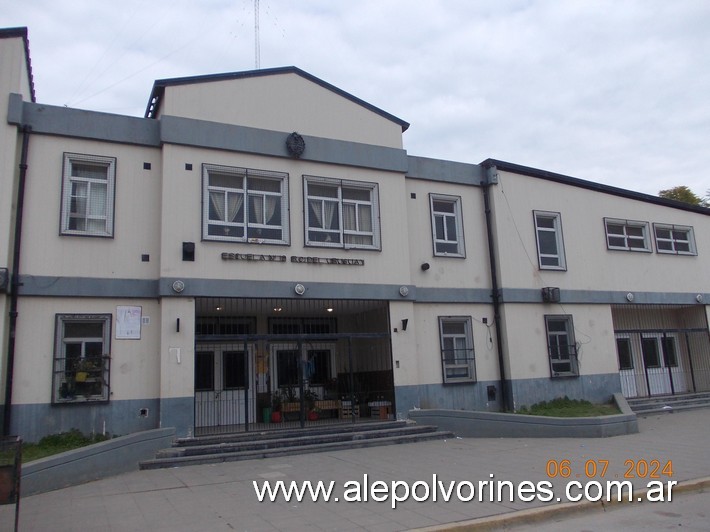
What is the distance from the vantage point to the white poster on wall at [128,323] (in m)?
12.6

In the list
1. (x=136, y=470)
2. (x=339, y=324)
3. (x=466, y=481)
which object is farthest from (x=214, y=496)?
(x=339, y=324)

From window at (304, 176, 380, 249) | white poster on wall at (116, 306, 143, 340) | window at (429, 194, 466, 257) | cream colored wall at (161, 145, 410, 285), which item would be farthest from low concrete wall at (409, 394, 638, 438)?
white poster on wall at (116, 306, 143, 340)

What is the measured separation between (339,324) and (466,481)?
8670mm

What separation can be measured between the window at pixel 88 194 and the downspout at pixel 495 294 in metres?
9.91

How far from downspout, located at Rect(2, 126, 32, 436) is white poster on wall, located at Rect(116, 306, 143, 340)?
73.6 inches

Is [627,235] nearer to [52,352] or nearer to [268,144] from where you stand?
[268,144]

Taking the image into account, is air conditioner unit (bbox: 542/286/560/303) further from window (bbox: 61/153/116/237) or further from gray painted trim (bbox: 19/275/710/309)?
window (bbox: 61/153/116/237)

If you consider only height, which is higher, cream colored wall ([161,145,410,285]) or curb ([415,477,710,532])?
cream colored wall ([161,145,410,285])

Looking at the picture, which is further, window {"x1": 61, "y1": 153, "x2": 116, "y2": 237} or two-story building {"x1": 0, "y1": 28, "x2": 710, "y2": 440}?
window {"x1": 61, "y1": 153, "x2": 116, "y2": 237}

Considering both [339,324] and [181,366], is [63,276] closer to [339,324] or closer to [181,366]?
[181,366]

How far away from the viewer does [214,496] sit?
8898 millimetres

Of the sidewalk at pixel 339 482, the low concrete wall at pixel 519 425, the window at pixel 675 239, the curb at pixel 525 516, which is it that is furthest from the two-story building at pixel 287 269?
the curb at pixel 525 516

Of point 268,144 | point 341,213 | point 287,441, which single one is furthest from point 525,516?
point 268,144

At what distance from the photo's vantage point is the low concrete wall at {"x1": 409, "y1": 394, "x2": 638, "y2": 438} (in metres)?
14.4
